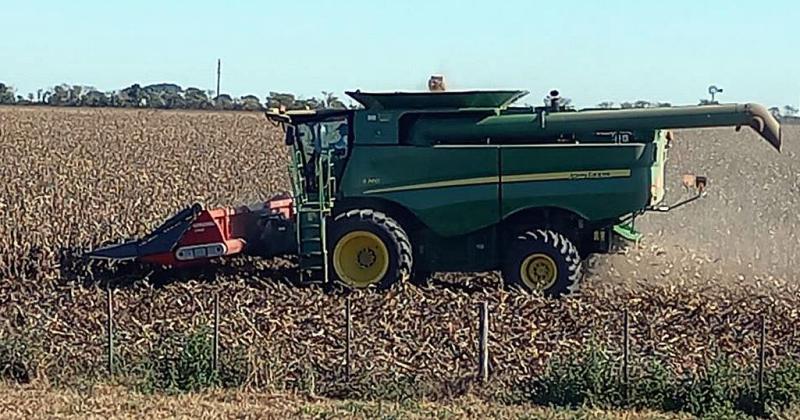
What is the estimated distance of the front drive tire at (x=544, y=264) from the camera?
1223 cm

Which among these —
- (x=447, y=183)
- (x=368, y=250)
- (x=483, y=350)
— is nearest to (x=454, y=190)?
(x=447, y=183)

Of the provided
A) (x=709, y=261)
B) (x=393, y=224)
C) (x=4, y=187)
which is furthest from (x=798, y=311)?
(x=4, y=187)

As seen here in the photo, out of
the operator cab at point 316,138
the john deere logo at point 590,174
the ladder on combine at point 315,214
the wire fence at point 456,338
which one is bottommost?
the wire fence at point 456,338

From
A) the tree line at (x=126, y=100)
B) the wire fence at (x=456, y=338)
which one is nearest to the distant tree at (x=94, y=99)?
the tree line at (x=126, y=100)

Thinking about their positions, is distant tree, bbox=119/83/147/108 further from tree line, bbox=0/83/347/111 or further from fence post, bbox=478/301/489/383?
fence post, bbox=478/301/489/383

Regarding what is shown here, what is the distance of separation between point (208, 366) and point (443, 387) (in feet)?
5.80

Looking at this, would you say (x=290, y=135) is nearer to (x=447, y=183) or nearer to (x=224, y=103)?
(x=447, y=183)

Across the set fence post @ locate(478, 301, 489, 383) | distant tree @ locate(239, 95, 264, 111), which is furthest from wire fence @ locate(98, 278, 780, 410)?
distant tree @ locate(239, 95, 264, 111)

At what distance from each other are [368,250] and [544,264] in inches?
71.8

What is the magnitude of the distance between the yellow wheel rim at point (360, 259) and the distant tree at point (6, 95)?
190 feet

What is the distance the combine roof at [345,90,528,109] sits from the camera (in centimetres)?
1268

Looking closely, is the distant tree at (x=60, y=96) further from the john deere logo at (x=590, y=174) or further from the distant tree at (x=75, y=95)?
the john deere logo at (x=590, y=174)

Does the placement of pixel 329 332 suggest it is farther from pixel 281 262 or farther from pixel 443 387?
pixel 281 262

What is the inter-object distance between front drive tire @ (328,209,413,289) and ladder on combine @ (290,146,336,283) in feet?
0.37
